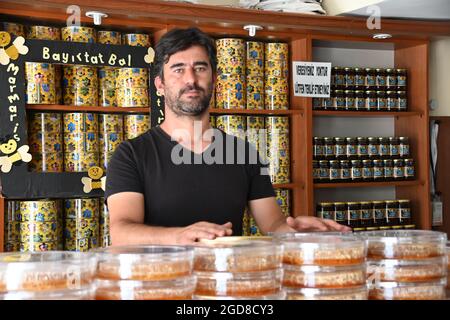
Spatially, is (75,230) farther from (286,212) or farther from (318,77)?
(318,77)

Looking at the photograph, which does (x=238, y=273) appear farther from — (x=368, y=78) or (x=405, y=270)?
(x=368, y=78)

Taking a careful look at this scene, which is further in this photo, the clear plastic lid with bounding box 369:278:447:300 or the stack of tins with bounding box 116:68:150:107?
the stack of tins with bounding box 116:68:150:107

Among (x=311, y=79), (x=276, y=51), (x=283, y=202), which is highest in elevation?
(x=276, y=51)

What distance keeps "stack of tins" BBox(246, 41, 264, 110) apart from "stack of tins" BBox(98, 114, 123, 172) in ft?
2.62

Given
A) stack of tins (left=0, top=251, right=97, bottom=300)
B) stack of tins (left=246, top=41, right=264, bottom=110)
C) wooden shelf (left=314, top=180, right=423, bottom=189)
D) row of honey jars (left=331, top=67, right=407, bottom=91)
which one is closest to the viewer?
stack of tins (left=0, top=251, right=97, bottom=300)

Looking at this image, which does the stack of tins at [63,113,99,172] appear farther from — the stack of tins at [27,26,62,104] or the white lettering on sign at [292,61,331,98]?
the white lettering on sign at [292,61,331,98]

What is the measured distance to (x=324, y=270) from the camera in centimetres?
114

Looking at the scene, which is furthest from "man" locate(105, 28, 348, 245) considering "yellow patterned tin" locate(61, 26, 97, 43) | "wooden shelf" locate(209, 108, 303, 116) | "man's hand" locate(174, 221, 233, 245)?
"wooden shelf" locate(209, 108, 303, 116)

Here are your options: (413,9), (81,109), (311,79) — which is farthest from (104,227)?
(413,9)

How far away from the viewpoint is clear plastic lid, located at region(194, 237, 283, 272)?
1083mm

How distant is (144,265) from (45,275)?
15 cm

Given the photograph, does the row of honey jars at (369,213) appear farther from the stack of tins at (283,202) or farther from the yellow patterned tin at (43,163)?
the yellow patterned tin at (43,163)

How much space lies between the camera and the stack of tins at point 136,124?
139 inches

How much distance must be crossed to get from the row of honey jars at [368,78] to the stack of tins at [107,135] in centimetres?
140
